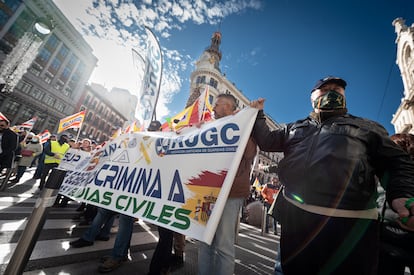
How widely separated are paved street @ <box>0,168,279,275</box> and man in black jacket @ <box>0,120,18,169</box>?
1.00 meters

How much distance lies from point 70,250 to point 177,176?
202 centimetres

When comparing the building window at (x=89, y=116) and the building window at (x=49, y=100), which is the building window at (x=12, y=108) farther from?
the building window at (x=89, y=116)

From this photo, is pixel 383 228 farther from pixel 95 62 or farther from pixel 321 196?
pixel 95 62

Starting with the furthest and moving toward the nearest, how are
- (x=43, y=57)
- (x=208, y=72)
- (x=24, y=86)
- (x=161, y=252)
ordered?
(x=43, y=57) → (x=24, y=86) → (x=208, y=72) → (x=161, y=252)

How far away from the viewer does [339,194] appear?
0.98 meters

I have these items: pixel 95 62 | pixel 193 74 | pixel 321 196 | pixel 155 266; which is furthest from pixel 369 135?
pixel 95 62

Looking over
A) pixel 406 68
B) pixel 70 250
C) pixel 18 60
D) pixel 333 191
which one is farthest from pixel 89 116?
pixel 406 68

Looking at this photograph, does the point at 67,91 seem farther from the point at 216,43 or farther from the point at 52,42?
the point at 216,43

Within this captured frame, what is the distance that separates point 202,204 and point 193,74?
27960mm

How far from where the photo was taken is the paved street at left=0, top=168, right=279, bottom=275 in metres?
1.97

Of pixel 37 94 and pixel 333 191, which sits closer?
pixel 333 191

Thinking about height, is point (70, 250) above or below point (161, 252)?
below

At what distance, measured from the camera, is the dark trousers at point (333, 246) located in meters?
0.91

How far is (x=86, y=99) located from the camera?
40.2 meters
